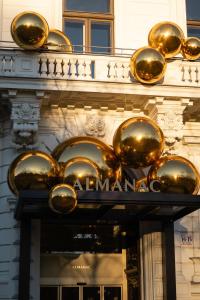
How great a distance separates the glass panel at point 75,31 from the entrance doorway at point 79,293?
641 cm

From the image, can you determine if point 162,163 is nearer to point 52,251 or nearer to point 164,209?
point 164,209

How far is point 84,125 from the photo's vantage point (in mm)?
16031

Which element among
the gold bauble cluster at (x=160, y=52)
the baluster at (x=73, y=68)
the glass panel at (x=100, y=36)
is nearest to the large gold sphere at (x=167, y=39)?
the gold bauble cluster at (x=160, y=52)

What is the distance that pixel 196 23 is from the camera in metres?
18.3

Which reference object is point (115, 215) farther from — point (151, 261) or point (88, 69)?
point (88, 69)

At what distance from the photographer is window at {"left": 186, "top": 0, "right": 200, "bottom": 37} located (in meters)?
18.3

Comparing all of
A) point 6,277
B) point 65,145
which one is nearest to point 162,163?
point 65,145

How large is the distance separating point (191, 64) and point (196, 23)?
2651mm

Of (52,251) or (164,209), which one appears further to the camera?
(52,251)

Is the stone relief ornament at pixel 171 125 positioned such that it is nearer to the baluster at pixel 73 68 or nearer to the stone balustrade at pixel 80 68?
the stone balustrade at pixel 80 68

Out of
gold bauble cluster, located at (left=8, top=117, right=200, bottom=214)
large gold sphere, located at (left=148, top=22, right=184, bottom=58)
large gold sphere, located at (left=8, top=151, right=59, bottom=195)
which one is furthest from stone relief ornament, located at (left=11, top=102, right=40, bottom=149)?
large gold sphere, located at (left=148, top=22, right=184, bottom=58)

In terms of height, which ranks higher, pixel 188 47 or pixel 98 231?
pixel 188 47

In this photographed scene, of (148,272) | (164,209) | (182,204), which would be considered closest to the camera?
(182,204)

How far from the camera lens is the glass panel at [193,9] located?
1839 centimetres
